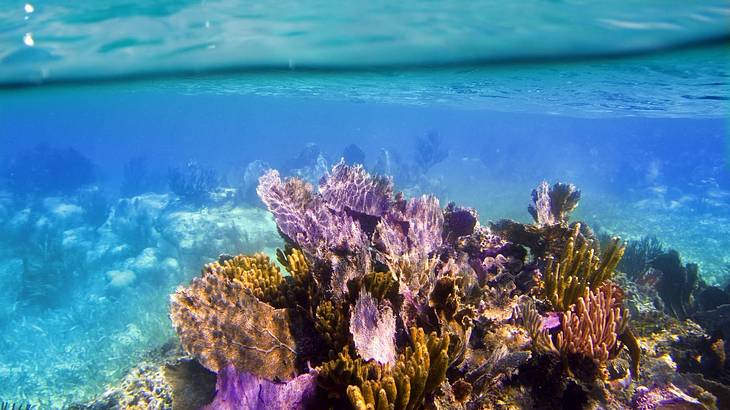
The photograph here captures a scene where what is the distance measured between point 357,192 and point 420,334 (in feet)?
10.6

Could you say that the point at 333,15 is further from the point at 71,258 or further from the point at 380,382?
the point at 71,258

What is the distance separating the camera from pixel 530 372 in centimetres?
359

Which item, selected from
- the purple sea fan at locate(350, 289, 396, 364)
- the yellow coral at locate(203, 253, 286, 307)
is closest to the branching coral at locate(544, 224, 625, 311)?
the purple sea fan at locate(350, 289, 396, 364)

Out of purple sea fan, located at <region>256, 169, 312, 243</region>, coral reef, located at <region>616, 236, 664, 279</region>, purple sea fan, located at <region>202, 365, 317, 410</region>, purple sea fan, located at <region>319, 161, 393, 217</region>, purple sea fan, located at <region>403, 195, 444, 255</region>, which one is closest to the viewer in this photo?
purple sea fan, located at <region>202, 365, 317, 410</region>

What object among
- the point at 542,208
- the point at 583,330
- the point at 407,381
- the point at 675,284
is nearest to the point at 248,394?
the point at 407,381

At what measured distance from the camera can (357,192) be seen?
597cm

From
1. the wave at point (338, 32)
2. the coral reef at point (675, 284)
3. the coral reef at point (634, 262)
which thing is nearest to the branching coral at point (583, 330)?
the wave at point (338, 32)

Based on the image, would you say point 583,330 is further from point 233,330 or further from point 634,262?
point 634,262

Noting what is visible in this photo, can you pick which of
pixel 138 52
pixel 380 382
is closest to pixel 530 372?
pixel 380 382

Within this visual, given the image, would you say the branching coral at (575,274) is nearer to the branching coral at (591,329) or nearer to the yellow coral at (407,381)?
the branching coral at (591,329)

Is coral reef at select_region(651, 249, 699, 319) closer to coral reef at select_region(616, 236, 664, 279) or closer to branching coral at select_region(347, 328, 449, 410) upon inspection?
coral reef at select_region(616, 236, 664, 279)

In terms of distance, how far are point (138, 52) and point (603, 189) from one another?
42.2 meters

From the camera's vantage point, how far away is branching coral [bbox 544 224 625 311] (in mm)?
4137

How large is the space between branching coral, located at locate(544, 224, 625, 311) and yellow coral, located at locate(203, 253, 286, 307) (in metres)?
2.92
